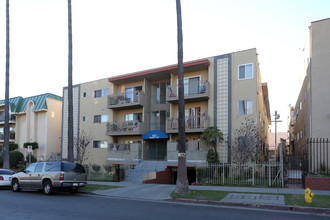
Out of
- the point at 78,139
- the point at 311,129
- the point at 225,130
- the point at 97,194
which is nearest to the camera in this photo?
the point at 97,194

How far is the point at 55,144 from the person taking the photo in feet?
120

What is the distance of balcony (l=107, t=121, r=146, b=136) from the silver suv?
1124cm

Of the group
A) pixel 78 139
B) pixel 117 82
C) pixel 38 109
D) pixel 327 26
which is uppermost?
pixel 327 26

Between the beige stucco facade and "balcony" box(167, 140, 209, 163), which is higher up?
the beige stucco facade

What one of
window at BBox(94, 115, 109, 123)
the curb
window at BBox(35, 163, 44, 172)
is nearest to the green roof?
window at BBox(94, 115, 109, 123)

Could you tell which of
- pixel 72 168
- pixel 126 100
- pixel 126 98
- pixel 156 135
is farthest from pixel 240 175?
pixel 126 98

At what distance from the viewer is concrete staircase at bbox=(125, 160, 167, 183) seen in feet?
68.1

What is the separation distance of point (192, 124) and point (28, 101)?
79.2 ft

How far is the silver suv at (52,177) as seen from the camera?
14.4m

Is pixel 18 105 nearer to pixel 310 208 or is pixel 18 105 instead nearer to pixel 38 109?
pixel 38 109

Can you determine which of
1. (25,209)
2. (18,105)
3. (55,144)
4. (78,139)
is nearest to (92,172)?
(78,139)

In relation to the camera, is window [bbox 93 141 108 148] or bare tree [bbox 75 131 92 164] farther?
window [bbox 93 141 108 148]

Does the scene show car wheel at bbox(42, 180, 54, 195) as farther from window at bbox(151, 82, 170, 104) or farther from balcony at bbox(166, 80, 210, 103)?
window at bbox(151, 82, 170, 104)

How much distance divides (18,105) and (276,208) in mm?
37059
